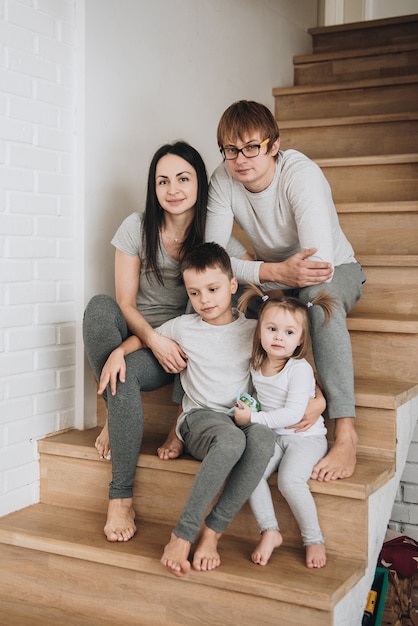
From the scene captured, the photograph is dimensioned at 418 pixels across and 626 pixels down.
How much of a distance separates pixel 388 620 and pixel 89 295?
53.7 inches

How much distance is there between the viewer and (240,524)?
193cm

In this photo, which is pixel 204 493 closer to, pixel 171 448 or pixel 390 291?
pixel 171 448

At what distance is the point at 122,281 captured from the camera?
7.26 ft

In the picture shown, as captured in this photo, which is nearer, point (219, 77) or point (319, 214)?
point (319, 214)

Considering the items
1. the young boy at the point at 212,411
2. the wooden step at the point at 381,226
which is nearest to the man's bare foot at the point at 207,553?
the young boy at the point at 212,411

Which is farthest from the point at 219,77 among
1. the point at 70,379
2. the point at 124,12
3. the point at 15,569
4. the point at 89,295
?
the point at 15,569

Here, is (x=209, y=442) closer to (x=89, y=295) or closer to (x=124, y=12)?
(x=89, y=295)

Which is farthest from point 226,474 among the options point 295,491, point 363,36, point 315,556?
point 363,36

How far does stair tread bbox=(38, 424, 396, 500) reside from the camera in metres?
1.79

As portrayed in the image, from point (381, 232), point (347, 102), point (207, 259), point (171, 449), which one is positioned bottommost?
point (171, 449)

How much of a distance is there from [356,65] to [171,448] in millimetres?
2297

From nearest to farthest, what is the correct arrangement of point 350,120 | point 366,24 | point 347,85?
1. point 350,120
2. point 347,85
3. point 366,24

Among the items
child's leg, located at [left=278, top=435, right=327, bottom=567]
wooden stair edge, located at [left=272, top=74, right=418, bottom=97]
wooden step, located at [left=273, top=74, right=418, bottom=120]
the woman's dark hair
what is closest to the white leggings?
child's leg, located at [left=278, top=435, right=327, bottom=567]

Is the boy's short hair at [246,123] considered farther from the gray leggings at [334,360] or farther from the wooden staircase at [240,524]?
the wooden staircase at [240,524]
